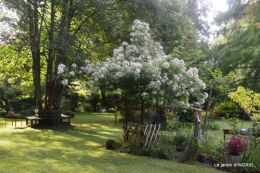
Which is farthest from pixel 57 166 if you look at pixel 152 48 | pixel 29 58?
pixel 29 58

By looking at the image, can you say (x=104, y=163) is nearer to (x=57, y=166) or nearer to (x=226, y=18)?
(x=57, y=166)

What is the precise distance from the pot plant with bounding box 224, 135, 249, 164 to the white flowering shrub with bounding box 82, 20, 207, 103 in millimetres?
1859

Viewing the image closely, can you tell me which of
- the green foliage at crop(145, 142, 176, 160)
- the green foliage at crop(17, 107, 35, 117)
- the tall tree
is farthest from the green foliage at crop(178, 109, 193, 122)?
the green foliage at crop(17, 107, 35, 117)

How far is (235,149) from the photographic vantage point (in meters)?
5.52

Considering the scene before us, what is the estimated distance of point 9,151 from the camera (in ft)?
21.6

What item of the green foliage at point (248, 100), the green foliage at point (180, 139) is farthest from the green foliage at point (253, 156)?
the green foliage at point (180, 139)

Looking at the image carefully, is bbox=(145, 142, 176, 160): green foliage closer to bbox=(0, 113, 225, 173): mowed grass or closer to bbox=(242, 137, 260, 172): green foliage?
bbox=(0, 113, 225, 173): mowed grass

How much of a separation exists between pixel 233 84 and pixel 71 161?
42.6 ft

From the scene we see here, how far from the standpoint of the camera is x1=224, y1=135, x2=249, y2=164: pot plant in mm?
5500

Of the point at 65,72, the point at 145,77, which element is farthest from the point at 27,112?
the point at 145,77

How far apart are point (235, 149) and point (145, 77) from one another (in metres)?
2.58

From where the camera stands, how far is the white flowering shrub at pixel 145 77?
6.52 metres

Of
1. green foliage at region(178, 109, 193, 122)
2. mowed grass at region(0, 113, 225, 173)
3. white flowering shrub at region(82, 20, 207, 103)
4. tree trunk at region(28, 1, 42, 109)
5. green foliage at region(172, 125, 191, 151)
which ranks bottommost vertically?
mowed grass at region(0, 113, 225, 173)

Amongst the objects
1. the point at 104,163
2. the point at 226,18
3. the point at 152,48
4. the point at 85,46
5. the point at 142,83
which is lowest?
the point at 104,163
